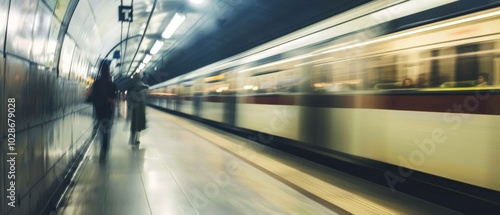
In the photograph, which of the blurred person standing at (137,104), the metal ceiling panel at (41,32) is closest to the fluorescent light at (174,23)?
the blurred person standing at (137,104)

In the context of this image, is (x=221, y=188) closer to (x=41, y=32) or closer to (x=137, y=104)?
(x=41, y=32)

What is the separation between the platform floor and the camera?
16.4ft

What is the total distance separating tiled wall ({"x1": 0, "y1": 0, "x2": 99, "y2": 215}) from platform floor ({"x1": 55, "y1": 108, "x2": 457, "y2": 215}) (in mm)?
690

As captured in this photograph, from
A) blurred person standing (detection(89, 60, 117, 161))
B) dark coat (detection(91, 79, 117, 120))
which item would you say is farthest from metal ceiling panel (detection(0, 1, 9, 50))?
dark coat (detection(91, 79, 117, 120))

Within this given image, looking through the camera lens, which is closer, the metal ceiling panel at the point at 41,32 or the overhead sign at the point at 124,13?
the metal ceiling panel at the point at 41,32

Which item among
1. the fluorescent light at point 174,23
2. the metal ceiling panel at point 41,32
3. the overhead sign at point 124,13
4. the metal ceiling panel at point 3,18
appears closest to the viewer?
the metal ceiling panel at point 3,18

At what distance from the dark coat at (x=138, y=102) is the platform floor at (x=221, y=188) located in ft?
4.30

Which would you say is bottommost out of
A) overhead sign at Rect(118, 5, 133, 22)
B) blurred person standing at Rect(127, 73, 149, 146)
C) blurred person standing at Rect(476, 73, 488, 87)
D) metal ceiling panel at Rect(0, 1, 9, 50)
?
blurred person standing at Rect(127, 73, 149, 146)

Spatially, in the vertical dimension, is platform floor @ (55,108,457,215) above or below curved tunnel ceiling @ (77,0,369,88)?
below

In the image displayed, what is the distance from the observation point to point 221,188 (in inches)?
238

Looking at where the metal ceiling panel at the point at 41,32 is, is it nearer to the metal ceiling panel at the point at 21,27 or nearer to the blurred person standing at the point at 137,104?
the metal ceiling panel at the point at 21,27

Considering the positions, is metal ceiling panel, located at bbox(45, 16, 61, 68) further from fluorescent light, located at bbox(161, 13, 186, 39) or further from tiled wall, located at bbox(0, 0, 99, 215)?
fluorescent light, located at bbox(161, 13, 186, 39)

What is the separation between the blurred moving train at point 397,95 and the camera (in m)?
4.58

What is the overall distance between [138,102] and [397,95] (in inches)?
262
